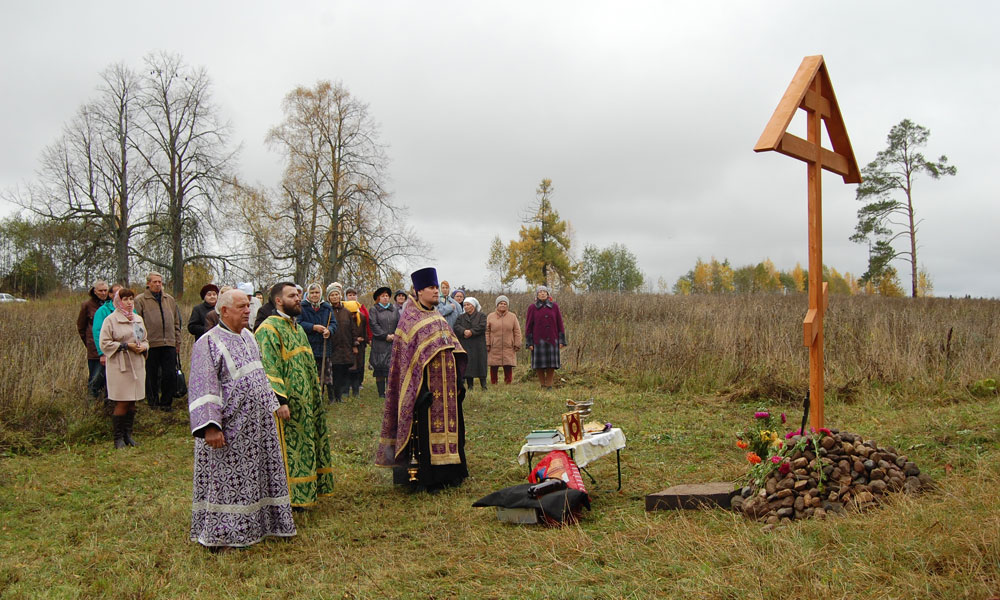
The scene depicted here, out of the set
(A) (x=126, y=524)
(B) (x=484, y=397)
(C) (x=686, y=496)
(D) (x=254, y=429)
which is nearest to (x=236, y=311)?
(D) (x=254, y=429)

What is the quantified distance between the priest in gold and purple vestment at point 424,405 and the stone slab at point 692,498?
1998 millimetres

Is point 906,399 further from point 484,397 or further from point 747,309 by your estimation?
point 747,309

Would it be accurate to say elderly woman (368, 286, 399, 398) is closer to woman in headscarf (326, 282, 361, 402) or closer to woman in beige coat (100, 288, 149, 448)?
woman in headscarf (326, 282, 361, 402)

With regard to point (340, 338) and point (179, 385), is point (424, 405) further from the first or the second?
point (340, 338)

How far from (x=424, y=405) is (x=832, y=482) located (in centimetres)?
337

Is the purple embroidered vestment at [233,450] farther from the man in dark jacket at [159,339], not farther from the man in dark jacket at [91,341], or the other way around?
the man in dark jacket at [91,341]

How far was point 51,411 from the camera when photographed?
9.12 meters

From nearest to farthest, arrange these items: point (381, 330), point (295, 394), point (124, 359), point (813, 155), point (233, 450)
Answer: point (233, 450) → point (813, 155) → point (295, 394) → point (124, 359) → point (381, 330)

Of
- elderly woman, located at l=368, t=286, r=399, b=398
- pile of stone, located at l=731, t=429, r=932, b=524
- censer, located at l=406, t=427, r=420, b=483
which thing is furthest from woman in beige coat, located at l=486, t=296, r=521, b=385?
pile of stone, located at l=731, t=429, r=932, b=524

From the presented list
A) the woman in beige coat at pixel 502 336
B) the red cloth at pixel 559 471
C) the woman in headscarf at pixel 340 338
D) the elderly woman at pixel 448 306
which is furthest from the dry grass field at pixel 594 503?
the elderly woman at pixel 448 306

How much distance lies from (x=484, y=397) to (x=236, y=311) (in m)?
7.50

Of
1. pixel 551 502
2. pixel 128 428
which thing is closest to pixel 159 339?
pixel 128 428

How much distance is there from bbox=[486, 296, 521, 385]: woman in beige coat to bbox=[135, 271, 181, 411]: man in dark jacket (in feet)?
19.2

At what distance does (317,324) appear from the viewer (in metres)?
11.3
